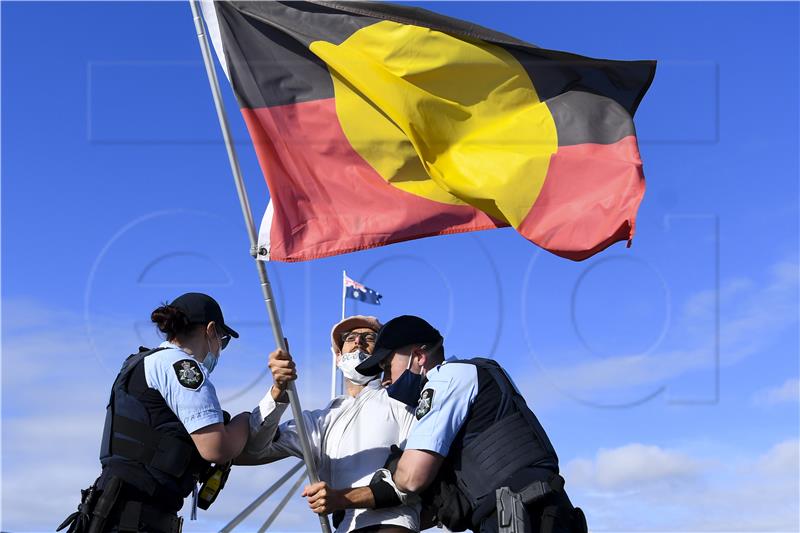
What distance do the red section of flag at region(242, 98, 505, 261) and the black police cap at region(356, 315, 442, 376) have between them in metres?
0.68

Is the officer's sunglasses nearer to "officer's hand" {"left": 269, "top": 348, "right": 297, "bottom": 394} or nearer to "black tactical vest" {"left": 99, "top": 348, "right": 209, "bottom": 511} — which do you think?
"officer's hand" {"left": 269, "top": 348, "right": 297, "bottom": 394}

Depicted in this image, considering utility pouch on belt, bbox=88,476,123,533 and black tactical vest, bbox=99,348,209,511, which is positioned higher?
black tactical vest, bbox=99,348,209,511

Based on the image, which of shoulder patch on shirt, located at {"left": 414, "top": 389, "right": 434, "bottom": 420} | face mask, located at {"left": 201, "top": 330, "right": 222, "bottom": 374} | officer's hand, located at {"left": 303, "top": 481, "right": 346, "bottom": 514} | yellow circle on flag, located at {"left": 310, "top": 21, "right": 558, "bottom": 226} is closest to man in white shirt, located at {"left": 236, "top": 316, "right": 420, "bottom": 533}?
officer's hand, located at {"left": 303, "top": 481, "right": 346, "bottom": 514}

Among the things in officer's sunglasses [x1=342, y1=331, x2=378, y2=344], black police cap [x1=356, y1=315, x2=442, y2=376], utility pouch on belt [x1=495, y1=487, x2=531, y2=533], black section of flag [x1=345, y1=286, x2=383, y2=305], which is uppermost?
black section of flag [x1=345, y1=286, x2=383, y2=305]

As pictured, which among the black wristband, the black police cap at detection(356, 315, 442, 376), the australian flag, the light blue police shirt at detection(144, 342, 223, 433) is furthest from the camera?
the australian flag

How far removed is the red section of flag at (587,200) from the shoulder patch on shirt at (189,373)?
2.30 metres

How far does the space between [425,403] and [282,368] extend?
3.44 feet

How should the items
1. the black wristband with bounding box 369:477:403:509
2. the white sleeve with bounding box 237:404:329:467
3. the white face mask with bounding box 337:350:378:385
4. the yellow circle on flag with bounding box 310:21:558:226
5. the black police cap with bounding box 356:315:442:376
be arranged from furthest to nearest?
the white face mask with bounding box 337:350:378:385 < the yellow circle on flag with bounding box 310:21:558:226 < the white sleeve with bounding box 237:404:329:467 < the black police cap with bounding box 356:315:442:376 < the black wristband with bounding box 369:477:403:509

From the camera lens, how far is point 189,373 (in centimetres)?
593

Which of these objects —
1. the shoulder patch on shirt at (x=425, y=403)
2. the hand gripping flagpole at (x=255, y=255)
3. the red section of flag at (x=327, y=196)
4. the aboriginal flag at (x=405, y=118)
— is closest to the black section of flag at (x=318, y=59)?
the aboriginal flag at (x=405, y=118)

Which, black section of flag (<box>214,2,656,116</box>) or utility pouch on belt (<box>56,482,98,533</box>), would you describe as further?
black section of flag (<box>214,2,656,116</box>)

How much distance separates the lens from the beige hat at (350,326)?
784cm

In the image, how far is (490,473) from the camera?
18.7 feet

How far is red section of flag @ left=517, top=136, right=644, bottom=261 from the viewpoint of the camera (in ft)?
20.3
